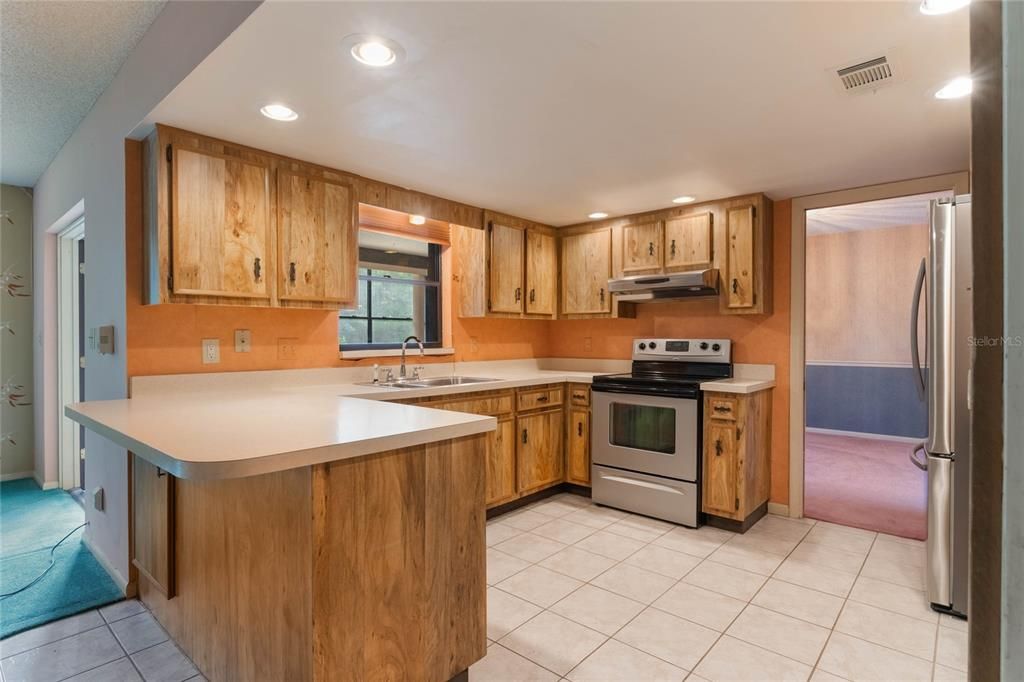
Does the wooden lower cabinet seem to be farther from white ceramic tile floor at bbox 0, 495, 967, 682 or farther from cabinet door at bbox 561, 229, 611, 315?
cabinet door at bbox 561, 229, 611, 315

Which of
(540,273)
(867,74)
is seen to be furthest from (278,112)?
(540,273)

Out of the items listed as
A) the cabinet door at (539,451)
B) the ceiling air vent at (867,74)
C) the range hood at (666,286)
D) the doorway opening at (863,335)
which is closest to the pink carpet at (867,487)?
the doorway opening at (863,335)

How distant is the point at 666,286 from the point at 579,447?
137 cm

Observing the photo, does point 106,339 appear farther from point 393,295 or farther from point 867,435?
point 867,435

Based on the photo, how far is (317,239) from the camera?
2.93 meters

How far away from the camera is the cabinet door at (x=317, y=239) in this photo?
2.81 metres

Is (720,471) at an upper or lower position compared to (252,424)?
lower

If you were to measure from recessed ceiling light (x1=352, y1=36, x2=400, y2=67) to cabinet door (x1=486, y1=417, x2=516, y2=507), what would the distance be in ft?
7.53

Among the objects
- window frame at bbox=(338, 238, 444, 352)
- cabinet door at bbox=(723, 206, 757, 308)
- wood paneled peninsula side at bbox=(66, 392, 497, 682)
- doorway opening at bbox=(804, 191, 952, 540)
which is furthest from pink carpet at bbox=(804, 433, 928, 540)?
window frame at bbox=(338, 238, 444, 352)

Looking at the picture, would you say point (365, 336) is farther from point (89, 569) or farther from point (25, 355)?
point (25, 355)

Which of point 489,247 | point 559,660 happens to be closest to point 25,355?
point 489,247

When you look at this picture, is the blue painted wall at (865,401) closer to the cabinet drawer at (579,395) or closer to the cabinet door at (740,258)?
the cabinet door at (740,258)

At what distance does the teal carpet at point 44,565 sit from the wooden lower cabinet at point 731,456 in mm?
3268

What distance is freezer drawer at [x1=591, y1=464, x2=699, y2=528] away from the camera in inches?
136
